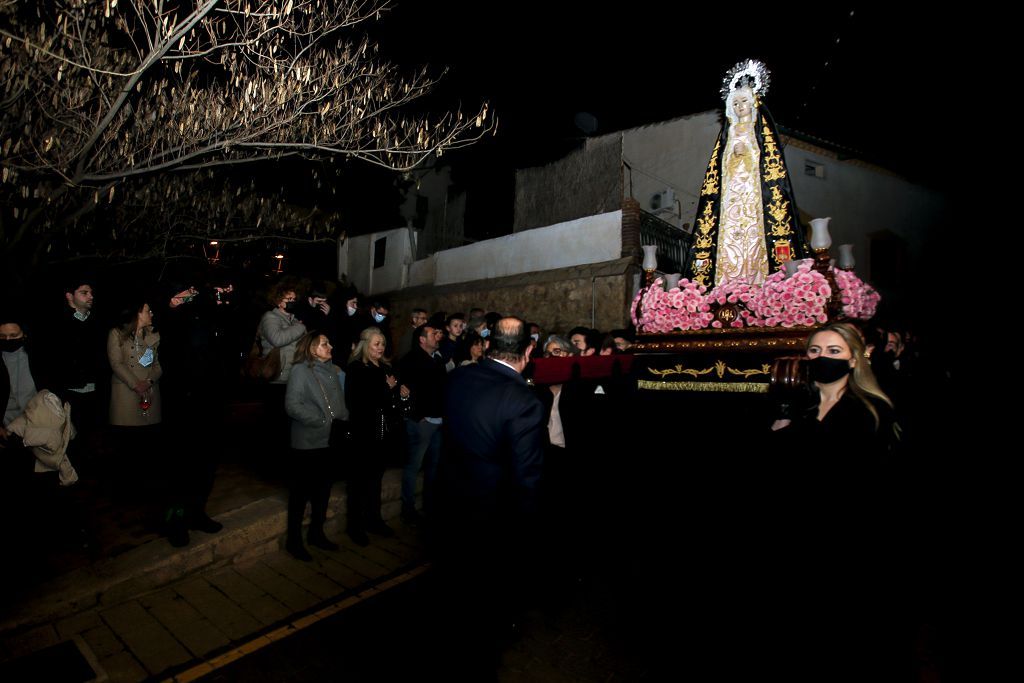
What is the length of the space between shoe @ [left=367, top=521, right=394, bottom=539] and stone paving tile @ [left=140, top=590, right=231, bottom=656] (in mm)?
1584

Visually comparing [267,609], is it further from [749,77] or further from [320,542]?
[749,77]

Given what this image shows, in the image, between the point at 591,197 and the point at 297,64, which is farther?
the point at 591,197

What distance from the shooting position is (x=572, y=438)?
5152 mm

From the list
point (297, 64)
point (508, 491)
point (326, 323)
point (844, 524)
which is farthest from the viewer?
point (326, 323)

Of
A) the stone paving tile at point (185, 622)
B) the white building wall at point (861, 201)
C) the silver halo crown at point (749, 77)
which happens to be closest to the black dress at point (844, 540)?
the silver halo crown at point (749, 77)

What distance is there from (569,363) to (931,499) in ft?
12.8

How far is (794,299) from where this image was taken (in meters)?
3.58

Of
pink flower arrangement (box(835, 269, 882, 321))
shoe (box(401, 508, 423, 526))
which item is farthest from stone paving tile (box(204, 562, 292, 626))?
pink flower arrangement (box(835, 269, 882, 321))

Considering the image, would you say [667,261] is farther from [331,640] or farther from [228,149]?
[331,640]

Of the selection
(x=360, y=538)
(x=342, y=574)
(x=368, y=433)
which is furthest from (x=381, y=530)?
(x=368, y=433)

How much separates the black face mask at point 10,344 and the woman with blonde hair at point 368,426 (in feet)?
7.93

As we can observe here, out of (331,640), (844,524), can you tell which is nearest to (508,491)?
(331,640)

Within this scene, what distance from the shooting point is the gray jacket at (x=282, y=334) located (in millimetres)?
5571

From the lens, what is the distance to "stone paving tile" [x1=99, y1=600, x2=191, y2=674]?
→ 2.94 m
